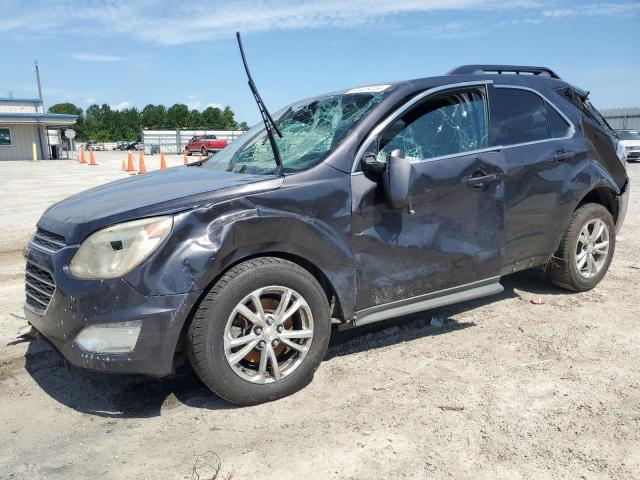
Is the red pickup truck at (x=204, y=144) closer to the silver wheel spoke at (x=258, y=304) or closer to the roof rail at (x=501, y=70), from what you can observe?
the roof rail at (x=501, y=70)

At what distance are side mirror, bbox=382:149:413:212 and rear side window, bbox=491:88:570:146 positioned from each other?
3.45 ft

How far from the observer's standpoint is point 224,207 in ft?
9.42

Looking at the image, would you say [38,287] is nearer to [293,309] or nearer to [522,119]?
[293,309]

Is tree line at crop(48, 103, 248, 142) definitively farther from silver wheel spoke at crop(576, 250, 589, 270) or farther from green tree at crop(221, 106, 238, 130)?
silver wheel spoke at crop(576, 250, 589, 270)

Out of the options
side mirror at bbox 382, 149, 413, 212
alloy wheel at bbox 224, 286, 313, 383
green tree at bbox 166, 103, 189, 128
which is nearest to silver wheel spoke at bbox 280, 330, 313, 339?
alloy wheel at bbox 224, 286, 313, 383

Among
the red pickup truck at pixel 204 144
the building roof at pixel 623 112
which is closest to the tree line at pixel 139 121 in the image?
the red pickup truck at pixel 204 144

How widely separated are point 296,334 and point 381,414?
632 millimetres

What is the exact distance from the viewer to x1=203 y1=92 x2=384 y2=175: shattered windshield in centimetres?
340

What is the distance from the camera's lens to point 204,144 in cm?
4162

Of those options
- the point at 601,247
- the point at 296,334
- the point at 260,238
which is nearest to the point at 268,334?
the point at 296,334

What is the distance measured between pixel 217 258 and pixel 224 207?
11.3 inches

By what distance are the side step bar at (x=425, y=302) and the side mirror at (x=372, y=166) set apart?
2.74ft

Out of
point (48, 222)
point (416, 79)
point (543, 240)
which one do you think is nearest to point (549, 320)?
point (543, 240)

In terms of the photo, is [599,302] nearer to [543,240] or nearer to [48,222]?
[543,240]
